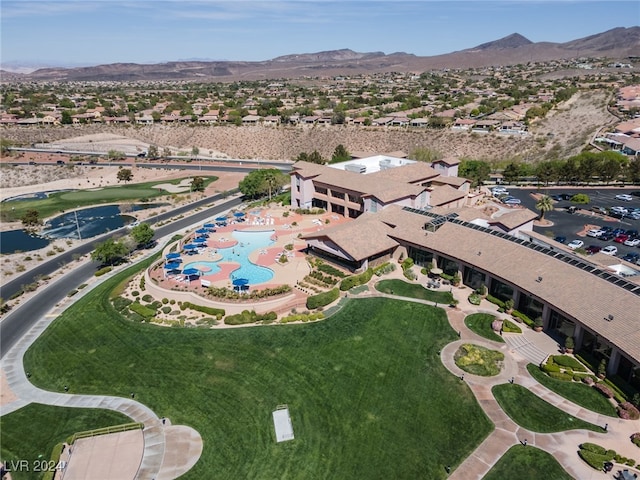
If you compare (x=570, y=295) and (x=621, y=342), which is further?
(x=570, y=295)

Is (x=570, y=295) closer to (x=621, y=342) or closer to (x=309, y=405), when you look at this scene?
(x=621, y=342)

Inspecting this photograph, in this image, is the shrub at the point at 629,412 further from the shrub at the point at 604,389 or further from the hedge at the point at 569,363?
the hedge at the point at 569,363

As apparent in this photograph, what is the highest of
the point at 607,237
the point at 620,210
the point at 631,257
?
the point at 620,210

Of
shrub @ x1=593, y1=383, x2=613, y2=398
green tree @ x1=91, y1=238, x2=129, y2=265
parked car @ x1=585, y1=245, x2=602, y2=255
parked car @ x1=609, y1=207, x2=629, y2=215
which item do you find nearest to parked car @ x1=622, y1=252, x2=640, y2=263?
parked car @ x1=585, y1=245, x2=602, y2=255

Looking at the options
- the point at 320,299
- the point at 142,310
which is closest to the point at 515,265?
the point at 320,299

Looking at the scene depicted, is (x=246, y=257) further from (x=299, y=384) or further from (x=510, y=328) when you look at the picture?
(x=510, y=328)

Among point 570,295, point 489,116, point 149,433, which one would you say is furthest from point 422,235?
point 489,116

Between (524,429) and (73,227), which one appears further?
(73,227)
